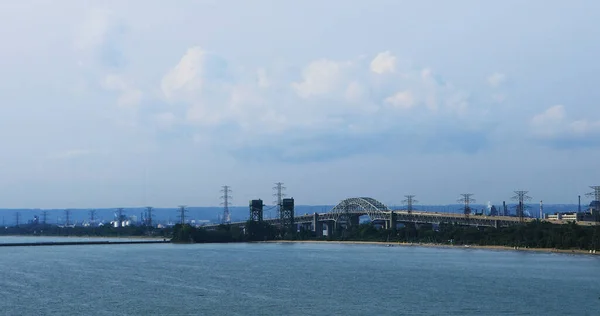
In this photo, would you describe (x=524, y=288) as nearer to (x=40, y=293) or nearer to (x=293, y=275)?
(x=293, y=275)

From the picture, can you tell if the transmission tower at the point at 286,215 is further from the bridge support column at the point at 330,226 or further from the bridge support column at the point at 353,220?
the bridge support column at the point at 353,220

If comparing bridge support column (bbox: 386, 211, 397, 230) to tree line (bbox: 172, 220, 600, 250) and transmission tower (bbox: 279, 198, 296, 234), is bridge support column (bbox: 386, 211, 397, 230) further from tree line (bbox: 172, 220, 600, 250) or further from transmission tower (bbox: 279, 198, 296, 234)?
transmission tower (bbox: 279, 198, 296, 234)

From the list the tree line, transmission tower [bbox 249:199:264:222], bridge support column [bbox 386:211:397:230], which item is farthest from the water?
transmission tower [bbox 249:199:264:222]

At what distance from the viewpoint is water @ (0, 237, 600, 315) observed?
38594mm

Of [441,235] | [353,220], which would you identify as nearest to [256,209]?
[353,220]

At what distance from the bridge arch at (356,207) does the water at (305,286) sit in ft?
193

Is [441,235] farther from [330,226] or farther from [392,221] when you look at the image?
[330,226]

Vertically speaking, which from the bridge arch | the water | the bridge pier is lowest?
the water

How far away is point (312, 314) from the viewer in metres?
36.5

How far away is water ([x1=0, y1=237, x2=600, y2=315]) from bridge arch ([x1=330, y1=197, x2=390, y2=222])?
58.9 metres

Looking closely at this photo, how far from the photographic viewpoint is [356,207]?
137250 mm

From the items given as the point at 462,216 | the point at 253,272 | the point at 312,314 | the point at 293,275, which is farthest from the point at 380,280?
the point at 462,216

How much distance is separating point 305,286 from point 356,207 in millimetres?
89367

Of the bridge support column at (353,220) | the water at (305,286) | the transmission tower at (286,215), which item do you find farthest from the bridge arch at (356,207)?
the water at (305,286)
